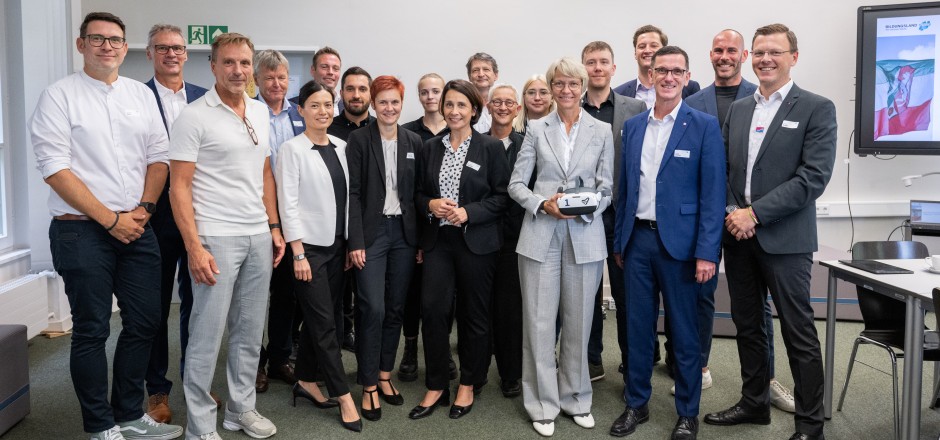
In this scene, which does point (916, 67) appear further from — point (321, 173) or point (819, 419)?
point (321, 173)

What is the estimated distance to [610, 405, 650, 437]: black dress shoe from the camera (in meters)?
3.04

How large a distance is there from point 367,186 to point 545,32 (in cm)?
328

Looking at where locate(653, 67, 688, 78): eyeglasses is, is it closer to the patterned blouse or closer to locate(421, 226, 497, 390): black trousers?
the patterned blouse

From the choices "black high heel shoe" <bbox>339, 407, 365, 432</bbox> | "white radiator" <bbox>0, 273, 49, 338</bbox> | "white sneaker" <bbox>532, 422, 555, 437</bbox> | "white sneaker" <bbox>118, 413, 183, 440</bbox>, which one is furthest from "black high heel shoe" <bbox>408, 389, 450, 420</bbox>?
"white radiator" <bbox>0, 273, 49, 338</bbox>

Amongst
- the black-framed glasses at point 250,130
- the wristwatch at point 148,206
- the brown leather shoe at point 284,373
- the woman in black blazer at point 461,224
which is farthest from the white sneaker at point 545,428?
the wristwatch at point 148,206

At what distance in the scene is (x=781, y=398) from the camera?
3.35m

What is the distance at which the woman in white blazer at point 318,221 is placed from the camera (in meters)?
2.95

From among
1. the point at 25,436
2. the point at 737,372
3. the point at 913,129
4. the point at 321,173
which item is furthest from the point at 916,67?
the point at 25,436

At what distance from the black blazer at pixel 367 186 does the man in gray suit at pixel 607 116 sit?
1.01 meters

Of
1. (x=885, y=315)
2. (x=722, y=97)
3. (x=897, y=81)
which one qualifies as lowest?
(x=885, y=315)

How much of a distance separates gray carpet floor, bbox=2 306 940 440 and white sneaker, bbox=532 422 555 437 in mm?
30

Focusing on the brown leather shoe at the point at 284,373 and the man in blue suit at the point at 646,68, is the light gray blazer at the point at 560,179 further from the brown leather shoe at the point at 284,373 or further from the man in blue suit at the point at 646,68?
the brown leather shoe at the point at 284,373

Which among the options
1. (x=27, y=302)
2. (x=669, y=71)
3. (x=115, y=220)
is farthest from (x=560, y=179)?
(x=27, y=302)

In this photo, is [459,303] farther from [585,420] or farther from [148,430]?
[148,430]
